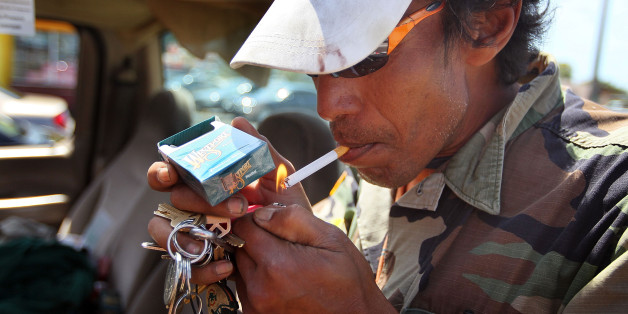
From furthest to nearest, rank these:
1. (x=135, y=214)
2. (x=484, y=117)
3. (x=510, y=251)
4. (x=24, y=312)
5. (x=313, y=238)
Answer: (x=135, y=214) → (x=24, y=312) → (x=484, y=117) → (x=510, y=251) → (x=313, y=238)

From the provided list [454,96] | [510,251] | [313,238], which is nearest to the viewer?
[313,238]

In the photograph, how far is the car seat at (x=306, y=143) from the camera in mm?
1916

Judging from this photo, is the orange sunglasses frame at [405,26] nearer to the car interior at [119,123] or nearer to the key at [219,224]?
the key at [219,224]

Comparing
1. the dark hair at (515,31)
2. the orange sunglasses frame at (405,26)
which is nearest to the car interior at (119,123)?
the dark hair at (515,31)

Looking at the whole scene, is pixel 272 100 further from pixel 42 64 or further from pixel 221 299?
pixel 221 299

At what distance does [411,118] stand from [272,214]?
1.34ft

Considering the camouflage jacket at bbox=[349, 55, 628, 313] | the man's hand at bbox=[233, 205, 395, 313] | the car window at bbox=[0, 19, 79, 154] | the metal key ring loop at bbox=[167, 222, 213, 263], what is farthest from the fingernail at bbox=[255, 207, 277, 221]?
the car window at bbox=[0, 19, 79, 154]

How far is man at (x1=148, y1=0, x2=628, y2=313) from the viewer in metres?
0.93

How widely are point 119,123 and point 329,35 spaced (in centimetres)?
282

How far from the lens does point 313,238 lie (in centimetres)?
93

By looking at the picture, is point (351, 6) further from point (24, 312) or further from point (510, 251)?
point (24, 312)

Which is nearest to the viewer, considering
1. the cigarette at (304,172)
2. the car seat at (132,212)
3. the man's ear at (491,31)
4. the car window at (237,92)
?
the cigarette at (304,172)

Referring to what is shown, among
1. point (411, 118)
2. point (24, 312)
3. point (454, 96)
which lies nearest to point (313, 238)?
point (411, 118)

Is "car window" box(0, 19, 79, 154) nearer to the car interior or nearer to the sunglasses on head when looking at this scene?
the car interior
